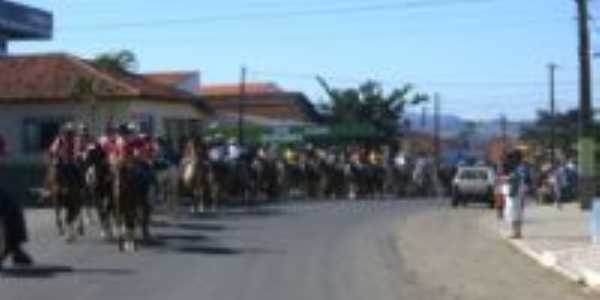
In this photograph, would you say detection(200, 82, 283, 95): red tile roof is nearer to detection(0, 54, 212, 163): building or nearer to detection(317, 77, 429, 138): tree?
detection(317, 77, 429, 138): tree

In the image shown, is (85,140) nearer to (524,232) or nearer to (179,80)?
(524,232)

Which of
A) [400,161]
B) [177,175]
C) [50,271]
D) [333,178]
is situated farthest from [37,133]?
[50,271]

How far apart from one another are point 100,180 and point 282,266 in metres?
4.75

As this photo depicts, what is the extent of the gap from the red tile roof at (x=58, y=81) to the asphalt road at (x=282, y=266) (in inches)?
877

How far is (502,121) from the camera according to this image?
14075cm

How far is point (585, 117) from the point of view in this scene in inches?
1847

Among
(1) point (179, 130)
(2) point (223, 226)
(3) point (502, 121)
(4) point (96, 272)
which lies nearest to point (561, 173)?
(1) point (179, 130)

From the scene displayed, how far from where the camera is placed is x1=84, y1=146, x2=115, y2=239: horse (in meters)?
24.9

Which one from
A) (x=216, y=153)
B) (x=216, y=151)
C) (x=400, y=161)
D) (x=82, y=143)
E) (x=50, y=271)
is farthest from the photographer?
(x=400, y=161)

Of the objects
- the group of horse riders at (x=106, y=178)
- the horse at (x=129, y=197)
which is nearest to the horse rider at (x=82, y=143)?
the group of horse riders at (x=106, y=178)

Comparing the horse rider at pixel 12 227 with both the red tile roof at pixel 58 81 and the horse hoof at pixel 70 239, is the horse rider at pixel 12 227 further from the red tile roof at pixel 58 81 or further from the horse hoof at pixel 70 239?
the red tile roof at pixel 58 81

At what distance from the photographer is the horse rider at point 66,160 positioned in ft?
82.4

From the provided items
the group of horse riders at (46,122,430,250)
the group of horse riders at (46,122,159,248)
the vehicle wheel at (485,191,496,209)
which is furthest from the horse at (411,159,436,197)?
the group of horse riders at (46,122,159,248)

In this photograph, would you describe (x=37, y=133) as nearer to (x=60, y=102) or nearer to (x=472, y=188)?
(x=60, y=102)
